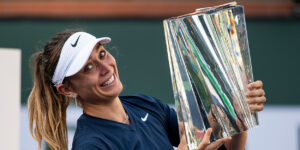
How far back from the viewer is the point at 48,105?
151 centimetres

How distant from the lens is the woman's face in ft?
4.50

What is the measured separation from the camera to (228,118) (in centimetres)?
137

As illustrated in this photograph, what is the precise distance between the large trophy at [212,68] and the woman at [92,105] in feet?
0.15

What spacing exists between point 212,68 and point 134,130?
0.31 meters

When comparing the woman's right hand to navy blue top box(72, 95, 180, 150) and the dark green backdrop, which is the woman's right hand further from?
the dark green backdrop

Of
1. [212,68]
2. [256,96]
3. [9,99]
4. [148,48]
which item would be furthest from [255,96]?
[148,48]

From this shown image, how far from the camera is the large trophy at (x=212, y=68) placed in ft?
4.43

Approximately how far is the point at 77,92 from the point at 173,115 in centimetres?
37

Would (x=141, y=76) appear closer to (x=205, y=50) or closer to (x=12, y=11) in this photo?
(x=12, y=11)

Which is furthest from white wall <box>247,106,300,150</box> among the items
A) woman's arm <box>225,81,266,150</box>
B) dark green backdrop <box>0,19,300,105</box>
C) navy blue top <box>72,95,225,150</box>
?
woman's arm <box>225,81,266,150</box>

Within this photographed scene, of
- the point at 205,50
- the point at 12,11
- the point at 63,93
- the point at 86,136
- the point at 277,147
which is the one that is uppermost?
the point at 12,11

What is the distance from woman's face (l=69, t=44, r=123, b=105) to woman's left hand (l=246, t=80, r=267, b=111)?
40 centimetres

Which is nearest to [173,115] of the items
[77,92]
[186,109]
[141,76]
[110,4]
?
[186,109]

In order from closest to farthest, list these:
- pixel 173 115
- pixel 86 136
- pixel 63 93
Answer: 1. pixel 86 136
2. pixel 63 93
3. pixel 173 115
